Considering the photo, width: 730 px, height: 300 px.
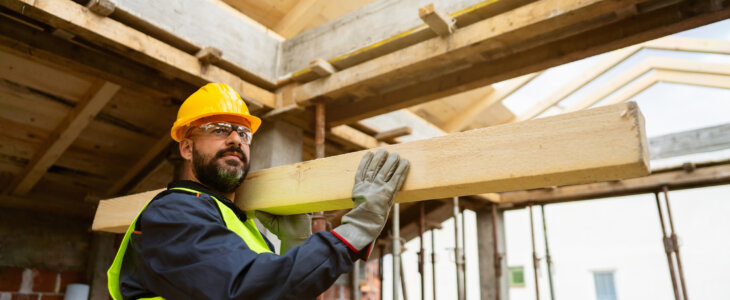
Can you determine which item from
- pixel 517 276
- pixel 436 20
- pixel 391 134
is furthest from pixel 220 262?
pixel 517 276

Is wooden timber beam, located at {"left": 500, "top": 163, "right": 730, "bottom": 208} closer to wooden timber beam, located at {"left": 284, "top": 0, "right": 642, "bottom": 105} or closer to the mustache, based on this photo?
wooden timber beam, located at {"left": 284, "top": 0, "right": 642, "bottom": 105}

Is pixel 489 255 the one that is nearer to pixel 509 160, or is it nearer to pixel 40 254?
pixel 40 254

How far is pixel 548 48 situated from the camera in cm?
350

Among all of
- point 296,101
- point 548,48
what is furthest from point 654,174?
point 296,101

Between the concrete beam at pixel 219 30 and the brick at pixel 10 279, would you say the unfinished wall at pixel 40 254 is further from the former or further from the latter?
the concrete beam at pixel 219 30

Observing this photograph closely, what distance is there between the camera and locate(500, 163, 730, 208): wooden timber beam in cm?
592

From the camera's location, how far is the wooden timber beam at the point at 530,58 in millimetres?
3037

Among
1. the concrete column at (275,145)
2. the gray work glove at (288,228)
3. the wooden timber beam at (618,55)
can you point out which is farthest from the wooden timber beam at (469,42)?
the wooden timber beam at (618,55)

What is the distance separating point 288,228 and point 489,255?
5.88m

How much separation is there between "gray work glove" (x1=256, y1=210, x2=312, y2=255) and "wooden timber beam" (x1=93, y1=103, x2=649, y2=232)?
31cm

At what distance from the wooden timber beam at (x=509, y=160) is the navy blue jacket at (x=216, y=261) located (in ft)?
0.77

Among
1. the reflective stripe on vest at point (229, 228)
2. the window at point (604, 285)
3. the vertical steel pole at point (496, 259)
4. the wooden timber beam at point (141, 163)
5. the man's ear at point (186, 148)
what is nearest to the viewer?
the reflective stripe on vest at point (229, 228)

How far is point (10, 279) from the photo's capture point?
5707 millimetres

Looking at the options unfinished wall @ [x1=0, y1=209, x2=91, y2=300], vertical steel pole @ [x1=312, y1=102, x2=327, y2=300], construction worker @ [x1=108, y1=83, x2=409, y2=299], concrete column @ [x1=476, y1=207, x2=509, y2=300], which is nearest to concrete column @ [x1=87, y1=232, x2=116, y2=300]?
unfinished wall @ [x1=0, y1=209, x2=91, y2=300]
